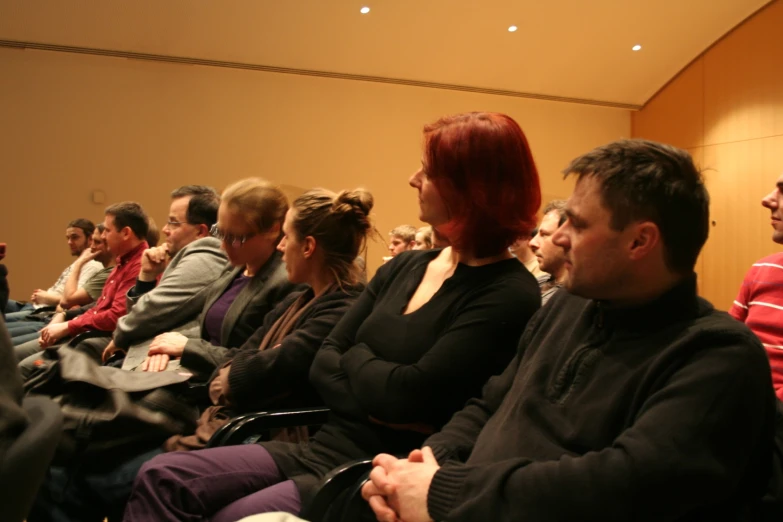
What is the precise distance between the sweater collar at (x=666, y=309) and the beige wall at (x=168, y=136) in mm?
7288

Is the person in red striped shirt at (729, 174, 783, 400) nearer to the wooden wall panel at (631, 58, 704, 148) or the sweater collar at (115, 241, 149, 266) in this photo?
the sweater collar at (115, 241, 149, 266)

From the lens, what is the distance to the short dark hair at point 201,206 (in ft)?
11.8

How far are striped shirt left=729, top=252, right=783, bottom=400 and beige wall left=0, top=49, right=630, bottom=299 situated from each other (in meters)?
6.71

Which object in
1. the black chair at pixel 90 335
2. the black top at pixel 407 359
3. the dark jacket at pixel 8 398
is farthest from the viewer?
the black chair at pixel 90 335

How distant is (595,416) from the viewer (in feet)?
3.83

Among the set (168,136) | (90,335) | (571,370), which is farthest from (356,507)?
(168,136)

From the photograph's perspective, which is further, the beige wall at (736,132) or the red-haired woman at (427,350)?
the beige wall at (736,132)

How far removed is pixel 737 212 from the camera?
27.4 ft

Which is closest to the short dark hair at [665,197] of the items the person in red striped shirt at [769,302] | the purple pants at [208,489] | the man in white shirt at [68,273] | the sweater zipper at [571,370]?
the sweater zipper at [571,370]

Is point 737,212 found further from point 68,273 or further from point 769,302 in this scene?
point 68,273

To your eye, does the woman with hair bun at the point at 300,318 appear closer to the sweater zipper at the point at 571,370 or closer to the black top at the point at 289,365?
the black top at the point at 289,365

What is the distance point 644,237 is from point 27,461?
964mm

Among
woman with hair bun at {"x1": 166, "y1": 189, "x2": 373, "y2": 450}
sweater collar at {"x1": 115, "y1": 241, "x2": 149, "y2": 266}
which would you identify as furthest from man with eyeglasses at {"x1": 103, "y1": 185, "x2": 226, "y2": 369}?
sweater collar at {"x1": 115, "y1": 241, "x2": 149, "y2": 266}

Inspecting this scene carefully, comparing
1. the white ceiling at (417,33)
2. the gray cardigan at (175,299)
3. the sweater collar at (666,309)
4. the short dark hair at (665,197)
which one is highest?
the white ceiling at (417,33)
